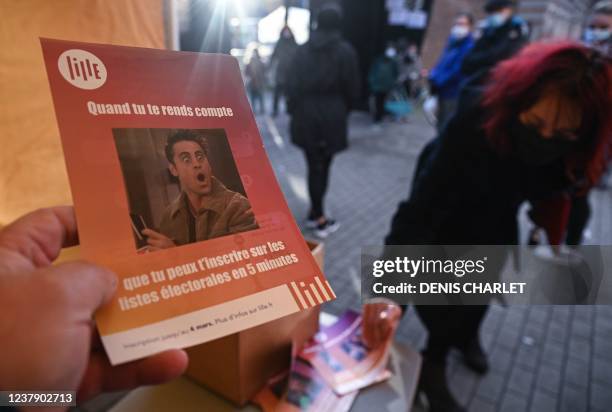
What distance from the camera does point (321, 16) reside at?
2574 mm

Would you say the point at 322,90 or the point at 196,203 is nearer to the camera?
the point at 196,203

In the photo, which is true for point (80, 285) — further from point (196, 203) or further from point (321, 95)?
point (321, 95)

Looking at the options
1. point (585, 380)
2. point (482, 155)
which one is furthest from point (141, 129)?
point (585, 380)

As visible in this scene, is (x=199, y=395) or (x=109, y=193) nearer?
(x=109, y=193)

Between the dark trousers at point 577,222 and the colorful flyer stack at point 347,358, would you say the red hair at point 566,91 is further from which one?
the dark trousers at point 577,222

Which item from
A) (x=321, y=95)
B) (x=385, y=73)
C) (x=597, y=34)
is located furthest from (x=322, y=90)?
(x=385, y=73)

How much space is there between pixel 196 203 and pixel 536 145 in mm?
1042

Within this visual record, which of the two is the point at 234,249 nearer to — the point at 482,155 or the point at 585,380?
the point at 482,155

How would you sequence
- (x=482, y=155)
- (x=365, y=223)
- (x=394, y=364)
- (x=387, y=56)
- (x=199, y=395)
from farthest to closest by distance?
(x=387, y=56) → (x=365, y=223) → (x=482, y=155) → (x=394, y=364) → (x=199, y=395)

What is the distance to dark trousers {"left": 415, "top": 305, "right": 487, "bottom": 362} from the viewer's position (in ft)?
4.60

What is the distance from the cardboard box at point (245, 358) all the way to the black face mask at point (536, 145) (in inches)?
28.8

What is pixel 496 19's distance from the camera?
9.98ft

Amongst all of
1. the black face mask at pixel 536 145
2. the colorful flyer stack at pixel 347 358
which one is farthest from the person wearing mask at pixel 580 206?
the colorful flyer stack at pixel 347 358

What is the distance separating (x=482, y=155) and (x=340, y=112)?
167 centimetres
